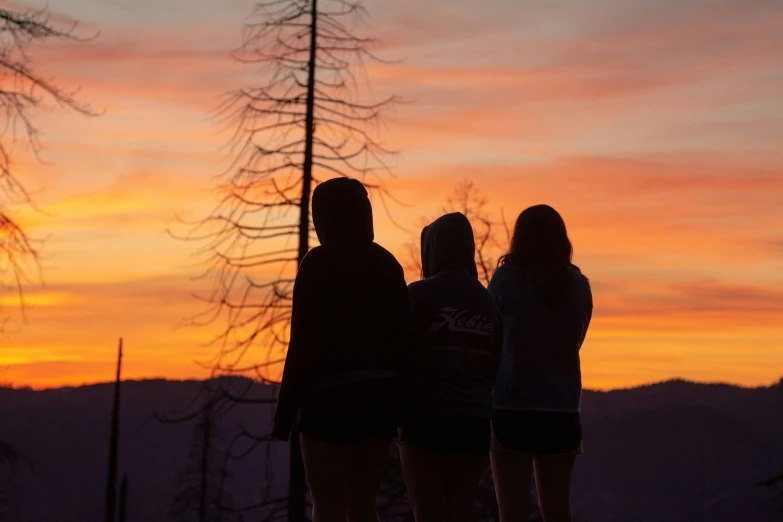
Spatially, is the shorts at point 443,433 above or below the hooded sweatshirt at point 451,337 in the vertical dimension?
below

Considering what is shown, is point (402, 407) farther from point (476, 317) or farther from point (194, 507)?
point (194, 507)

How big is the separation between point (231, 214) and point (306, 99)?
103 inches

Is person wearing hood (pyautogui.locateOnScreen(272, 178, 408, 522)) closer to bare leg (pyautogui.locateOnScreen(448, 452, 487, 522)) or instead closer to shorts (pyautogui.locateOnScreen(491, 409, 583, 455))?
bare leg (pyautogui.locateOnScreen(448, 452, 487, 522))

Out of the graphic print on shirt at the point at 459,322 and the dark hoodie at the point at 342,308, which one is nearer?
the dark hoodie at the point at 342,308

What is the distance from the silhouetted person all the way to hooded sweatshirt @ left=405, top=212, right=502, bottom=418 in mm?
325

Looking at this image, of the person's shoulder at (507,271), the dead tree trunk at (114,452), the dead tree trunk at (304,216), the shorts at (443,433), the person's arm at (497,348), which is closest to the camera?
the shorts at (443,433)

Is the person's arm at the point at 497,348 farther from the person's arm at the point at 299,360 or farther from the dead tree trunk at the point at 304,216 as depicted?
the dead tree trunk at the point at 304,216

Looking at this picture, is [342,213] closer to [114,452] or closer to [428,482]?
[428,482]

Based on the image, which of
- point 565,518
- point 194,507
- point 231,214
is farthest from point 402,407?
point 194,507

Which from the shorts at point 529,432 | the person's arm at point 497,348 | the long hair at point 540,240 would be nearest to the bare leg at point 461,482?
the shorts at point 529,432

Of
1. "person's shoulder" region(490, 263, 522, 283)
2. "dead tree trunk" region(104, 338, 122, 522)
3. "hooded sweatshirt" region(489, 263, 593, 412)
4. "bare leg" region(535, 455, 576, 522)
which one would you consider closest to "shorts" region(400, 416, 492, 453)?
"hooded sweatshirt" region(489, 263, 593, 412)

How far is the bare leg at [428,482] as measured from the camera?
6371mm

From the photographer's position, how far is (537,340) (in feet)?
22.5

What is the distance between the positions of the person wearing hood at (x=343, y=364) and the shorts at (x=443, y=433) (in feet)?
1.09
